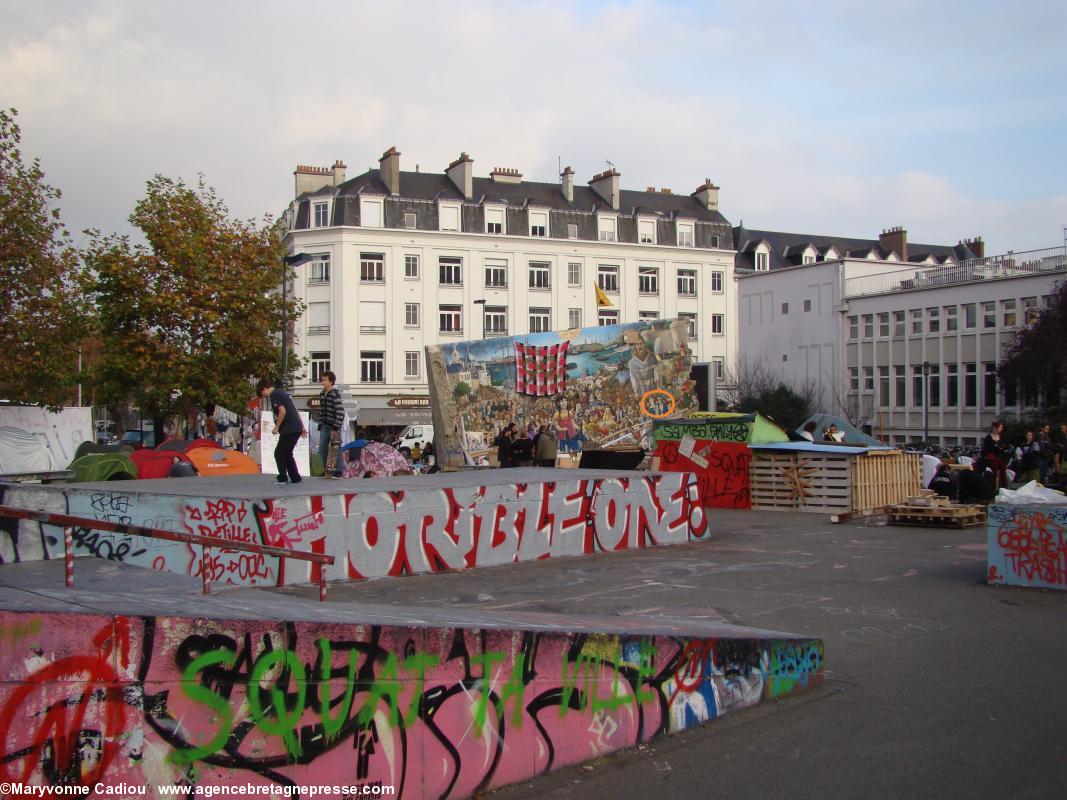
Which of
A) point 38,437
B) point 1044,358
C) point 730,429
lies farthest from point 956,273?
point 38,437

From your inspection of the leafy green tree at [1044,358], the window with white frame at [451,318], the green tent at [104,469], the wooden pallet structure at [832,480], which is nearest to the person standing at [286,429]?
the green tent at [104,469]

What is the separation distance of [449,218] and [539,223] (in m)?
5.86

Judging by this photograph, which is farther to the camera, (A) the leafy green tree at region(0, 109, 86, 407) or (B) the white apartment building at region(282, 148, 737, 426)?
(B) the white apartment building at region(282, 148, 737, 426)

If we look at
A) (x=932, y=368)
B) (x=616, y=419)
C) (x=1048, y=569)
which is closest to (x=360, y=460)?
(x=616, y=419)

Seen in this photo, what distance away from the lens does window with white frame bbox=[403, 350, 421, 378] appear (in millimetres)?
58094

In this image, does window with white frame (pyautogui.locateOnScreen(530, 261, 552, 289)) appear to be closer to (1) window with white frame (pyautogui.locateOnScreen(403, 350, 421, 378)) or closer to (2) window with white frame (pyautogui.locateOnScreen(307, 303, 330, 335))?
(1) window with white frame (pyautogui.locateOnScreen(403, 350, 421, 378))

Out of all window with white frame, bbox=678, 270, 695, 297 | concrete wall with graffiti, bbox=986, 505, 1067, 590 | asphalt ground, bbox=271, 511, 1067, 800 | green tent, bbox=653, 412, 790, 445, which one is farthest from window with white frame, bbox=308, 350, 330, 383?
concrete wall with graffiti, bbox=986, 505, 1067, 590

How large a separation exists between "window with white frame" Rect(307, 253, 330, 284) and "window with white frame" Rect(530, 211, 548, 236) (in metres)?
12.8

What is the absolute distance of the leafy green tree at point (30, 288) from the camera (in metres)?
23.8

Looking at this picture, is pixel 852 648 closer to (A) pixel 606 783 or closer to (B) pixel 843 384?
(A) pixel 606 783

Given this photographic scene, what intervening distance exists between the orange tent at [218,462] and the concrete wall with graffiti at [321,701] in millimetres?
14907

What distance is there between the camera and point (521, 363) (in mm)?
35438

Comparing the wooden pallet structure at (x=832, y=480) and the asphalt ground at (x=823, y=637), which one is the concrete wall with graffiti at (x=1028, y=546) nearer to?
the asphalt ground at (x=823, y=637)

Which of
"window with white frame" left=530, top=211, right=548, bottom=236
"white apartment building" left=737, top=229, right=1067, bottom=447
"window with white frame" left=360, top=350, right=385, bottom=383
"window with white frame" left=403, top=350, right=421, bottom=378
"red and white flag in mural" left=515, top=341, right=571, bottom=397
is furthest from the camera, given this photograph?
"window with white frame" left=530, top=211, right=548, bottom=236
